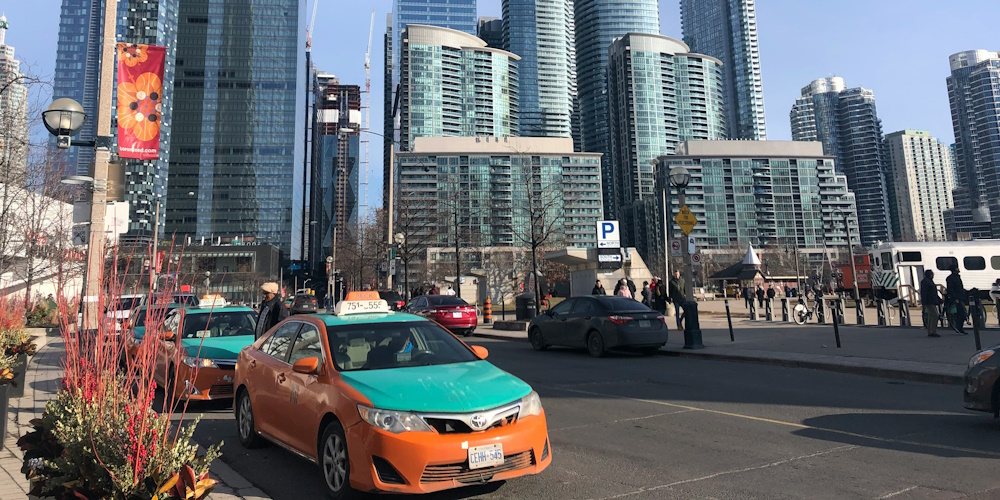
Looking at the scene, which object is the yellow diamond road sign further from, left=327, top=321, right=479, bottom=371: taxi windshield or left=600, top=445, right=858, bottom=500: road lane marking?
left=327, top=321, right=479, bottom=371: taxi windshield

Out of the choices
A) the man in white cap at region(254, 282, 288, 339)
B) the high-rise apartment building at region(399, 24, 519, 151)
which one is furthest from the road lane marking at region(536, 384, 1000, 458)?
the high-rise apartment building at region(399, 24, 519, 151)

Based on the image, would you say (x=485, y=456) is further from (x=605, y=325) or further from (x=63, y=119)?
(x=63, y=119)

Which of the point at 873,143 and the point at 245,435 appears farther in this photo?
the point at 873,143

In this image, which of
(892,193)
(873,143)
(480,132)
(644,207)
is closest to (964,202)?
(892,193)

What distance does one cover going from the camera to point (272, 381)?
567 cm

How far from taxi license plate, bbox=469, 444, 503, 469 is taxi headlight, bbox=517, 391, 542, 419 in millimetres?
348

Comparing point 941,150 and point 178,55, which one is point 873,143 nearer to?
point 941,150

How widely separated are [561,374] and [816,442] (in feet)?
19.3

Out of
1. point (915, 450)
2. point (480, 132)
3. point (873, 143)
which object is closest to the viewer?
point (915, 450)

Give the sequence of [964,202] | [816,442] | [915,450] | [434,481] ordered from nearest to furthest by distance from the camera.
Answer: [434,481] < [915,450] < [816,442] < [964,202]

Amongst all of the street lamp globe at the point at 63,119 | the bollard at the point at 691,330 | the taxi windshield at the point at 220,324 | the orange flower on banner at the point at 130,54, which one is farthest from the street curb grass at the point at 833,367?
the street lamp globe at the point at 63,119

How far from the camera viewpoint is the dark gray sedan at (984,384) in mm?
6363

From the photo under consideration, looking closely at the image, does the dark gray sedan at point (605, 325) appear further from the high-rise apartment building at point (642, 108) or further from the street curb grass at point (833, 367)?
the high-rise apartment building at point (642, 108)

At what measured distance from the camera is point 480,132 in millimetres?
192250
